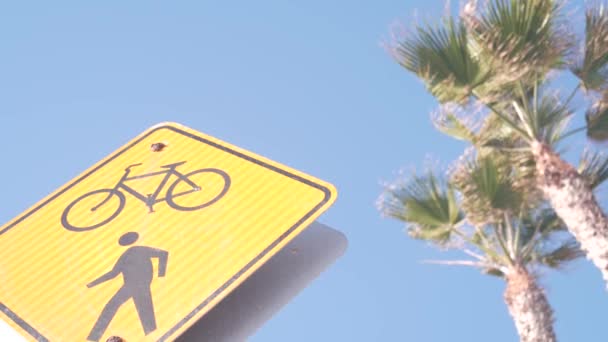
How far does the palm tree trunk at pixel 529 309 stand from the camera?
3.82 meters

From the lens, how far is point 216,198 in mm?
1515

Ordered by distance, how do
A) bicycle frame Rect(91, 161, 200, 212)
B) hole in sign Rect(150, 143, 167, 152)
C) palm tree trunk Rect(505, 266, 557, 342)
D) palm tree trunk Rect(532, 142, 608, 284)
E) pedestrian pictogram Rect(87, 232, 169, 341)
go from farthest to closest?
1. palm tree trunk Rect(505, 266, 557, 342)
2. palm tree trunk Rect(532, 142, 608, 284)
3. hole in sign Rect(150, 143, 167, 152)
4. bicycle frame Rect(91, 161, 200, 212)
5. pedestrian pictogram Rect(87, 232, 169, 341)

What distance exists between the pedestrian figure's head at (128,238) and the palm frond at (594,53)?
361 centimetres

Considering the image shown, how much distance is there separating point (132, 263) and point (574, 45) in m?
3.66

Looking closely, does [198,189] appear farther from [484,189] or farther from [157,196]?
[484,189]

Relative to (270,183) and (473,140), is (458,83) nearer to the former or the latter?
(473,140)

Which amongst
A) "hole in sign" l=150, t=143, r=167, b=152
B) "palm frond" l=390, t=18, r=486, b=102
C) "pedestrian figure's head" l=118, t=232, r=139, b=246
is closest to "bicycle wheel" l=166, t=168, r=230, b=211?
"pedestrian figure's head" l=118, t=232, r=139, b=246

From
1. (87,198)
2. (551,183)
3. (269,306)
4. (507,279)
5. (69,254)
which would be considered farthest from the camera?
(507,279)

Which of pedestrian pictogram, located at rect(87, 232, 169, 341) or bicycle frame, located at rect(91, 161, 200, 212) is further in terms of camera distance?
bicycle frame, located at rect(91, 161, 200, 212)

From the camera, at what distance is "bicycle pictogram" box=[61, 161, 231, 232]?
1528mm

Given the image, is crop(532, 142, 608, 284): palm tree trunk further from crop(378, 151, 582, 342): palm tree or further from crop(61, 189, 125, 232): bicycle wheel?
crop(61, 189, 125, 232): bicycle wheel

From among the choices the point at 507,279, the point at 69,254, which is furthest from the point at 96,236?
the point at 507,279

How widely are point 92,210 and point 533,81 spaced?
3.51 m

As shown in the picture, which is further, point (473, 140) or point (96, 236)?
point (473, 140)
